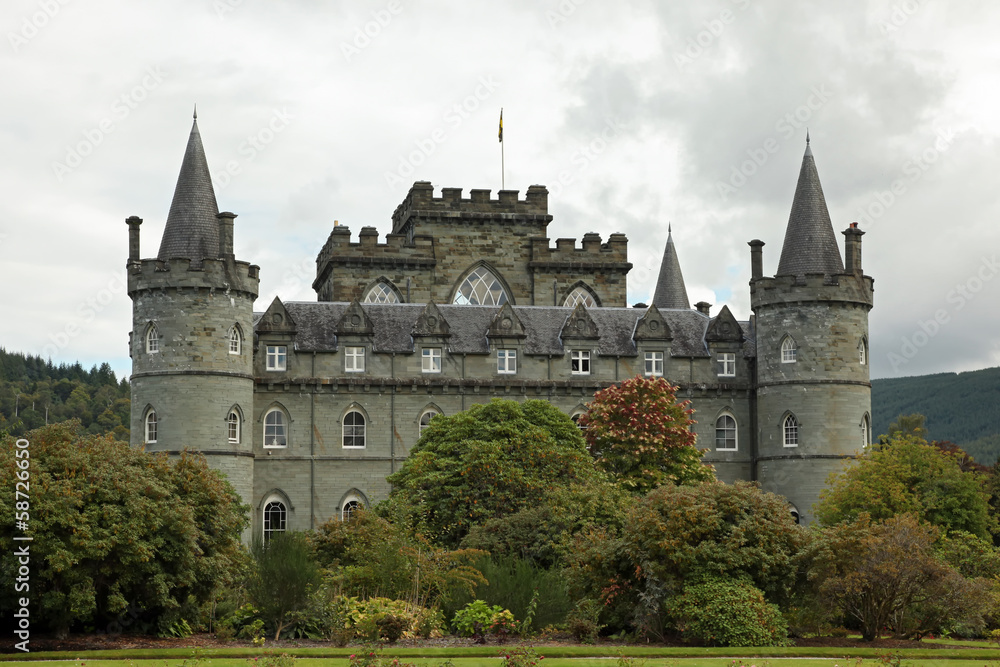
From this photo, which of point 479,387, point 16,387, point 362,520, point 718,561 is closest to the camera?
point 718,561

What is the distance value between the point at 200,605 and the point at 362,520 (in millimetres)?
7209

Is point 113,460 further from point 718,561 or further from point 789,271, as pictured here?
point 789,271

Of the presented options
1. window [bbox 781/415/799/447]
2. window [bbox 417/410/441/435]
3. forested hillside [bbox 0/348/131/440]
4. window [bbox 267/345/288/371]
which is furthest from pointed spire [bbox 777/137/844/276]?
forested hillside [bbox 0/348/131/440]

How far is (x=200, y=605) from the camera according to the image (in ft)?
101

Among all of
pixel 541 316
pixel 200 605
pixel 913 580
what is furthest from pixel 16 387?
pixel 913 580

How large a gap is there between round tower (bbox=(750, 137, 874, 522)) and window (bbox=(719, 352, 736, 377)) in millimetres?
1624

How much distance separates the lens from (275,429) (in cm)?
5356

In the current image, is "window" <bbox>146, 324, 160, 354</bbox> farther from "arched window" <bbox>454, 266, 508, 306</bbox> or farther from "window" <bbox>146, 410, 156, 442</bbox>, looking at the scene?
"arched window" <bbox>454, 266, 508, 306</bbox>

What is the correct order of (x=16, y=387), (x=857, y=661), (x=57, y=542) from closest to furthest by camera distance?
(x=857, y=661), (x=57, y=542), (x=16, y=387)

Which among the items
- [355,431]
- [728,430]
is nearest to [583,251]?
[728,430]

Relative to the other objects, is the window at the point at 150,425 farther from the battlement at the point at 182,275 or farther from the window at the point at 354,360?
the window at the point at 354,360

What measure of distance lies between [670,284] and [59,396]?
73681mm

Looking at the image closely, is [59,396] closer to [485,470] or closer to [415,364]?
[415,364]

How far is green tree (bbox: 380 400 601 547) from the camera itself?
40.7 metres
